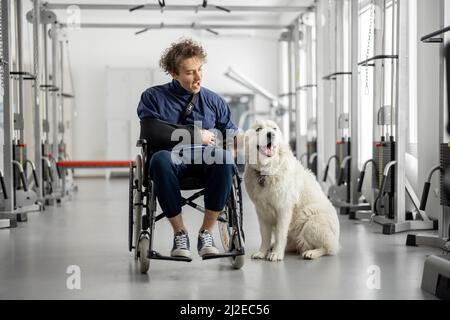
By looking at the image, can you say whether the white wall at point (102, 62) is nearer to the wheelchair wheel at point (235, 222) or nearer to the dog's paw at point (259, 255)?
the dog's paw at point (259, 255)

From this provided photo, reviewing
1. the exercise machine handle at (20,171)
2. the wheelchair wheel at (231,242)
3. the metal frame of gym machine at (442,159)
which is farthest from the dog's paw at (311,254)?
the exercise machine handle at (20,171)

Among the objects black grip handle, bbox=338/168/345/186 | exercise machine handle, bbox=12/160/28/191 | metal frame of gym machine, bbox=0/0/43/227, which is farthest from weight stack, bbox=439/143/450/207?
exercise machine handle, bbox=12/160/28/191

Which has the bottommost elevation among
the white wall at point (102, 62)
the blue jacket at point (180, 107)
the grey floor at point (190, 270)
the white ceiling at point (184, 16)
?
the grey floor at point (190, 270)

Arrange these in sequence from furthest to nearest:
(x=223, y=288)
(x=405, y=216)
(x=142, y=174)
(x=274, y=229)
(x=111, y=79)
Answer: (x=111, y=79) < (x=405, y=216) < (x=274, y=229) < (x=142, y=174) < (x=223, y=288)

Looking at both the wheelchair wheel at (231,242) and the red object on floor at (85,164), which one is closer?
the wheelchair wheel at (231,242)

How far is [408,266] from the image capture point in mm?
3033

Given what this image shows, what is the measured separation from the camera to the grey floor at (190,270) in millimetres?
2482

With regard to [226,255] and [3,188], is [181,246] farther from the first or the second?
[3,188]

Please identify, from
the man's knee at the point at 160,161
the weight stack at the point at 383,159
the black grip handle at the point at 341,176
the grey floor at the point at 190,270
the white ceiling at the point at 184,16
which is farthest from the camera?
the white ceiling at the point at 184,16

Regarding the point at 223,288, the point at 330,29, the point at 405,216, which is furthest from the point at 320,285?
the point at 330,29

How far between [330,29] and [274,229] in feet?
13.5

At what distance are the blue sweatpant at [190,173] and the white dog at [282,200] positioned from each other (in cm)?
30

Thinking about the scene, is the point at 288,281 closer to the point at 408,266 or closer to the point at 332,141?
the point at 408,266

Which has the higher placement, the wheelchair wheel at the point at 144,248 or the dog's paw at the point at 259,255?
the wheelchair wheel at the point at 144,248
